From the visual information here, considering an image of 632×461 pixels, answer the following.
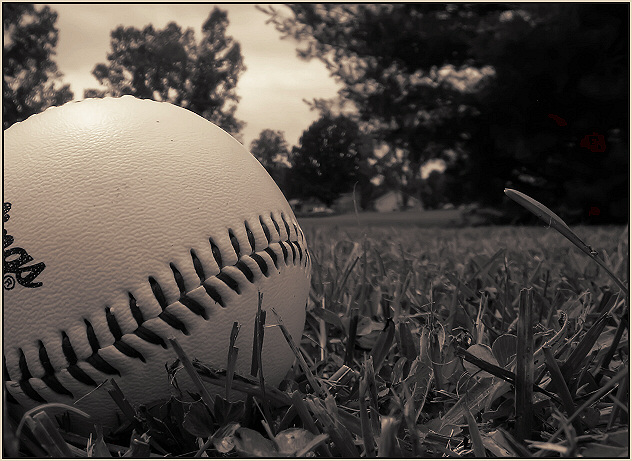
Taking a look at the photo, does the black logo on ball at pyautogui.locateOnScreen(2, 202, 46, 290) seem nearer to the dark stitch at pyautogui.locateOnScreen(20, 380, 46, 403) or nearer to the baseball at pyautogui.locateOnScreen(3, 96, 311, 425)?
the baseball at pyautogui.locateOnScreen(3, 96, 311, 425)

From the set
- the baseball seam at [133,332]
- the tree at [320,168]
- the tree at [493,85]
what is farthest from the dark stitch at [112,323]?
the tree at [493,85]

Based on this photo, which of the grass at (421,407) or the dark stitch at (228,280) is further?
the dark stitch at (228,280)

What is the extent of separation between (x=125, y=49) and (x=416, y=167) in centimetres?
784

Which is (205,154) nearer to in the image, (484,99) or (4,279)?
(4,279)

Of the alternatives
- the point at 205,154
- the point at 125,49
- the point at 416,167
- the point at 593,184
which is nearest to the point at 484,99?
the point at 416,167

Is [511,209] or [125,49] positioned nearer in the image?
[125,49]

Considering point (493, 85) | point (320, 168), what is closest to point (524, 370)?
point (320, 168)

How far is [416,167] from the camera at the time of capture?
9797mm

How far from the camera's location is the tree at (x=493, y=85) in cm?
897

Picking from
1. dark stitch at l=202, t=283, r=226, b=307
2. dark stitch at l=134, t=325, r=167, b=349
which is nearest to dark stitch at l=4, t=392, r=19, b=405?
dark stitch at l=134, t=325, r=167, b=349

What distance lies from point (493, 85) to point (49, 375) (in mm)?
9739

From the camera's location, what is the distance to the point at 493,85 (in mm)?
9562

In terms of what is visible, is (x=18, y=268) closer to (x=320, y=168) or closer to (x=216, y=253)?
(x=216, y=253)

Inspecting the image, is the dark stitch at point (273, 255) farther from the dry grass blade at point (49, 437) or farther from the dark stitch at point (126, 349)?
the dry grass blade at point (49, 437)
